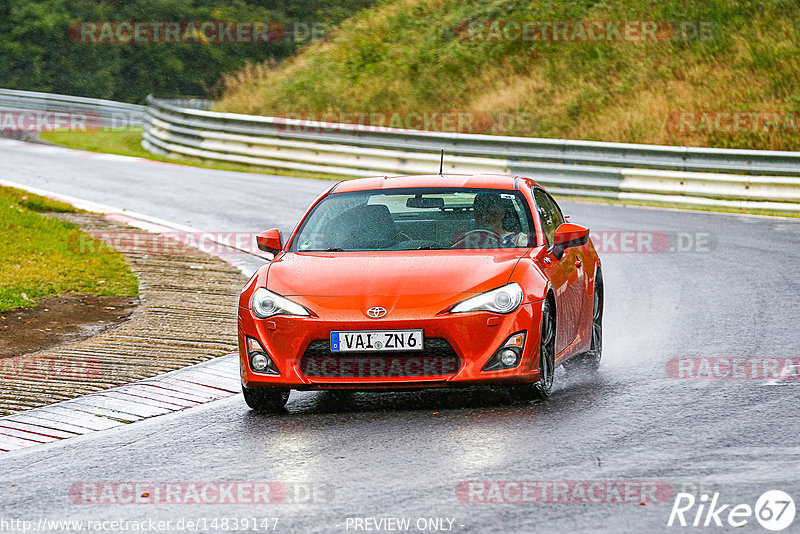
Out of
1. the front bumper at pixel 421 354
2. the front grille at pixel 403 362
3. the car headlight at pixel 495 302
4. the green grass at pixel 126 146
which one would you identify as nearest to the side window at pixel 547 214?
the car headlight at pixel 495 302

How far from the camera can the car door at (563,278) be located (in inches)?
320

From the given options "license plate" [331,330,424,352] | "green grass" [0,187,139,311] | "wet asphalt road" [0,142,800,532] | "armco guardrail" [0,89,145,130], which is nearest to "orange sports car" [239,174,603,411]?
"license plate" [331,330,424,352]

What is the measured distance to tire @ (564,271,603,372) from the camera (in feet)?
29.9

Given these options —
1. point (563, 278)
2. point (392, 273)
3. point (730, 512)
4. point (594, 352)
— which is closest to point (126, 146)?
point (594, 352)

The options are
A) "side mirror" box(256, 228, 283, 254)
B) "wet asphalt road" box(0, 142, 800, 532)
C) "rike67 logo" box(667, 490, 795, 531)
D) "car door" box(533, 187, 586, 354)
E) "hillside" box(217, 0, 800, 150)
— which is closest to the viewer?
"rike67 logo" box(667, 490, 795, 531)

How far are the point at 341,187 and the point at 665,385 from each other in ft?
8.85

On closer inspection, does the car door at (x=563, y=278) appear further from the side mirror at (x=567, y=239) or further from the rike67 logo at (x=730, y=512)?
the rike67 logo at (x=730, y=512)

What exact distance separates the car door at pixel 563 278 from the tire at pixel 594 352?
43 cm

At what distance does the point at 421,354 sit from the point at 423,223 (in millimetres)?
1524

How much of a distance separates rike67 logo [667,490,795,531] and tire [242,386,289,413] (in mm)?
3009

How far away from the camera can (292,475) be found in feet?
20.3

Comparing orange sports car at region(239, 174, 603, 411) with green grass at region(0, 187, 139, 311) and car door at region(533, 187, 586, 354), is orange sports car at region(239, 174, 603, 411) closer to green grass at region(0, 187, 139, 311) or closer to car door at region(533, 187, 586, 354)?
car door at region(533, 187, 586, 354)

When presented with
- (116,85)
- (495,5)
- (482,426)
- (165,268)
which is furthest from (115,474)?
(116,85)

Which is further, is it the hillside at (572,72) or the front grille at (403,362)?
the hillside at (572,72)
